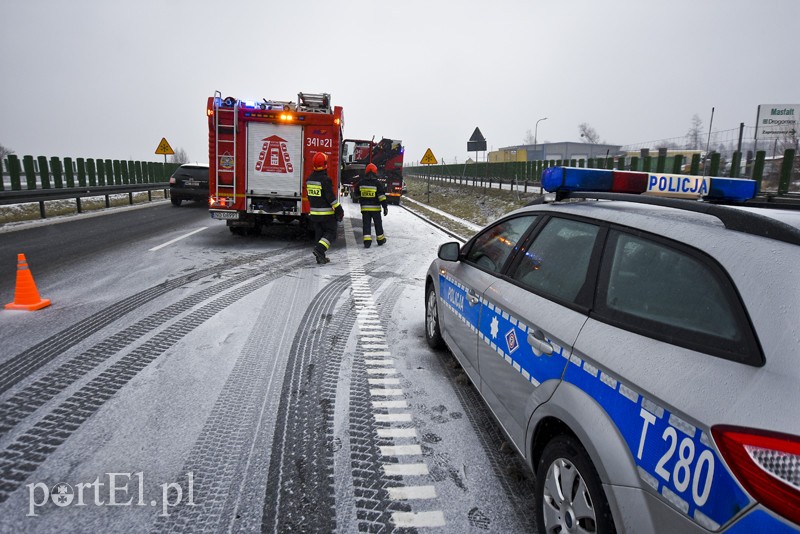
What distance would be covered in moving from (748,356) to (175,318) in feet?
16.9

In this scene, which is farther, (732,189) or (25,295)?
(25,295)

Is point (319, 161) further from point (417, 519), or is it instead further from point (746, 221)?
point (746, 221)

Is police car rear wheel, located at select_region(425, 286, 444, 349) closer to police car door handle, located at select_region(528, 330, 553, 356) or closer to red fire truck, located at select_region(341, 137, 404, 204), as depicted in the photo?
police car door handle, located at select_region(528, 330, 553, 356)

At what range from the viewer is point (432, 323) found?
15.1 ft

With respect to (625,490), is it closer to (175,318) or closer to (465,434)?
(465,434)

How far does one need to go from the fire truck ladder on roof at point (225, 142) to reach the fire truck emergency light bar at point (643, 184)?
8726mm

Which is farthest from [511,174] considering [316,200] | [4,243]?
[4,243]

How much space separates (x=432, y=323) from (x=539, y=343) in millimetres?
2444

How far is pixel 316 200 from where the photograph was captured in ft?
28.4

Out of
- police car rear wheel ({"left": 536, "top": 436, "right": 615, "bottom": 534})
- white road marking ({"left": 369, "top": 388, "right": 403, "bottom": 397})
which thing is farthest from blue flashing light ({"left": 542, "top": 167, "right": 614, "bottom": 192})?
white road marking ({"left": 369, "top": 388, "right": 403, "bottom": 397})

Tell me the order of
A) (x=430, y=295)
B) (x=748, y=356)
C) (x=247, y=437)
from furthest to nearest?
(x=430, y=295)
(x=247, y=437)
(x=748, y=356)

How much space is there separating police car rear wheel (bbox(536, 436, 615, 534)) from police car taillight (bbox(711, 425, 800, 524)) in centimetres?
55

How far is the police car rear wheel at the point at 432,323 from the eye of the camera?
4.43 meters
